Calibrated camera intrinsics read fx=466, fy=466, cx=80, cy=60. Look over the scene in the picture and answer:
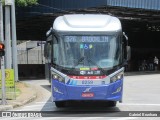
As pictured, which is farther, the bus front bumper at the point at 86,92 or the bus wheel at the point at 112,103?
the bus wheel at the point at 112,103

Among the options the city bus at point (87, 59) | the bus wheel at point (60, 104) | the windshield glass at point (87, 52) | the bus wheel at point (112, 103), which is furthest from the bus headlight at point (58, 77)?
the bus wheel at point (112, 103)

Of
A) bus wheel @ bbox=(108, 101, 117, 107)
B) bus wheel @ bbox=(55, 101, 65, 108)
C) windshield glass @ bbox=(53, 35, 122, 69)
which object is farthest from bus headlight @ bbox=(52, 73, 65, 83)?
bus wheel @ bbox=(108, 101, 117, 107)

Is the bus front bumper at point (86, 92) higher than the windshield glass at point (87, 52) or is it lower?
lower

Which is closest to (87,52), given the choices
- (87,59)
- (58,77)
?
(87,59)

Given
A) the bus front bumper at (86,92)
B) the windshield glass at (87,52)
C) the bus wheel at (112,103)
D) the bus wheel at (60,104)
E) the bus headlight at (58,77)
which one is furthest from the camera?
the bus wheel at (112,103)

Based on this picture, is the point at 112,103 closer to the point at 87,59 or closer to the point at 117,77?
the point at 117,77

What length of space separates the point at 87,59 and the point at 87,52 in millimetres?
250

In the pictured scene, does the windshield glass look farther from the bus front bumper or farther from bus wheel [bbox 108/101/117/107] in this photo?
bus wheel [bbox 108/101/117/107]

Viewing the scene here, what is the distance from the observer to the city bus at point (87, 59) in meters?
15.7

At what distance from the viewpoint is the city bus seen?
15703 mm

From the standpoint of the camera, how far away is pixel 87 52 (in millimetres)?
16094

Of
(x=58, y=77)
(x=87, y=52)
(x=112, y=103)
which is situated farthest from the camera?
(x=112, y=103)

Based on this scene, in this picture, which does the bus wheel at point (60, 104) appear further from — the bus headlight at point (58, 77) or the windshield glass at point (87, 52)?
the windshield glass at point (87, 52)

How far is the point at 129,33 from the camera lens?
68.8 m
